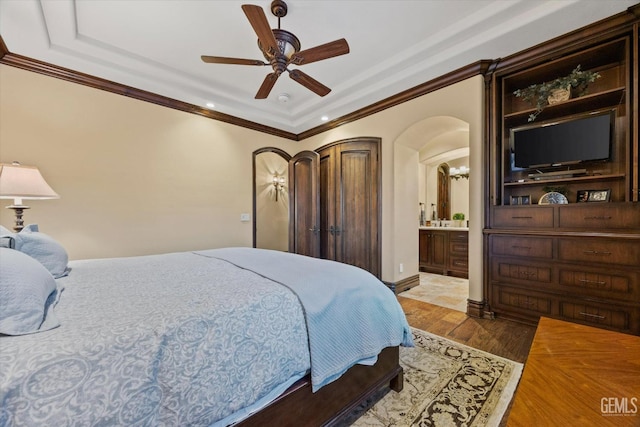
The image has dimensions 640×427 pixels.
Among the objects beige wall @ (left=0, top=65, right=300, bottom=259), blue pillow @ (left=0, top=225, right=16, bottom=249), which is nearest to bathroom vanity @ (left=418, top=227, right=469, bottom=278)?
beige wall @ (left=0, top=65, right=300, bottom=259)

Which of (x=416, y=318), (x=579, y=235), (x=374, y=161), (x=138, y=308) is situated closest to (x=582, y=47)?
(x=579, y=235)

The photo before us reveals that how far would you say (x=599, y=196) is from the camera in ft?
7.82

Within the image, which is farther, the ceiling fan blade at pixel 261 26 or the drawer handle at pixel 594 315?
the drawer handle at pixel 594 315

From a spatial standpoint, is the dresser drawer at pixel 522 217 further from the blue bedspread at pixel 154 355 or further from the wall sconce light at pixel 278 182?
the wall sconce light at pixel 278 182

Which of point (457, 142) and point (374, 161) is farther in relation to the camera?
point (457, 142)

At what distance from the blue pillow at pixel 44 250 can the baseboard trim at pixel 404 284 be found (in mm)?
3293

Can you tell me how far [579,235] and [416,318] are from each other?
63.4 inches

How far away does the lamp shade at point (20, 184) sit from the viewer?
2059mm

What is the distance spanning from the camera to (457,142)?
473cm

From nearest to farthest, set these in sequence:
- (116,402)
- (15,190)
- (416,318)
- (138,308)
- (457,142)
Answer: (116,402) → (138,308) → (15,190) → (416,318) → (457,142)

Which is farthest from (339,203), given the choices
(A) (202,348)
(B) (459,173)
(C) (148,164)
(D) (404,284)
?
(A) (202,348)

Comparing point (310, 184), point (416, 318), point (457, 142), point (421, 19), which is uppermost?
point (421, 19)

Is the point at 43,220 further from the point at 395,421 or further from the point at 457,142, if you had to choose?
the point at 457,142

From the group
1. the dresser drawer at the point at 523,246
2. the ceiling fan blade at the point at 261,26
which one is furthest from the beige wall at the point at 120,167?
the dresser drawer at the point at 523,246
